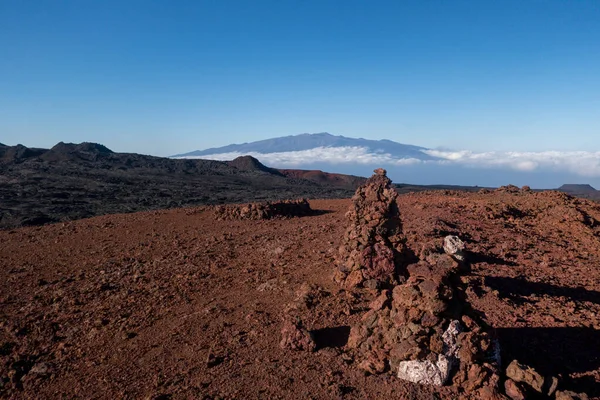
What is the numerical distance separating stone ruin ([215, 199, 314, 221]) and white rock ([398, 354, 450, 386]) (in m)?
9.14

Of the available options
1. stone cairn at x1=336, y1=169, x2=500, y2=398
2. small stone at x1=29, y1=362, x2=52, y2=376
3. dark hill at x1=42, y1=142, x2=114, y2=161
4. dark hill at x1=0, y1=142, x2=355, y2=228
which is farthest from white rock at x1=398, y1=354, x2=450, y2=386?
dark hill at x1=42, y1=142, x2=114, y2=161

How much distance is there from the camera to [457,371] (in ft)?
13.6

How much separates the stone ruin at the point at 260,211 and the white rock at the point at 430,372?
9138mm

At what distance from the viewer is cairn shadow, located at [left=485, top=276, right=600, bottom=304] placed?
6660mm

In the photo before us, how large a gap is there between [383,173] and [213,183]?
85.9ft

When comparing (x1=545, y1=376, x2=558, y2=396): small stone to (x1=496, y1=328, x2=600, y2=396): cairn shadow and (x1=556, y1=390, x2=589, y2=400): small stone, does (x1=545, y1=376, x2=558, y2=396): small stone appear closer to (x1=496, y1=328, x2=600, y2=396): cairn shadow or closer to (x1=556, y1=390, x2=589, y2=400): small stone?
(x1=556, y1=390, x2=589, y2=400): small stone

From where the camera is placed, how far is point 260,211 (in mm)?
13000

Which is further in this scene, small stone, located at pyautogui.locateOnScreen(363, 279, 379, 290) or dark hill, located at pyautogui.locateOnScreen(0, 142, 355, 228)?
dark hill, located at pyautogui.locateOnScreen(0, 142, 355, 228)

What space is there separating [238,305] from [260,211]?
22.4ft

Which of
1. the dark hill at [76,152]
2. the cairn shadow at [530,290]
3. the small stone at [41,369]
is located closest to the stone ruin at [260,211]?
the cairn shadow at [530,290]

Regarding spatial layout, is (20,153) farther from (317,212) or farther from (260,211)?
(317,212)

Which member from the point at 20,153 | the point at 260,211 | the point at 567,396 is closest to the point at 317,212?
the point at 260,211

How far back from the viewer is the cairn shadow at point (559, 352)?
180 inches

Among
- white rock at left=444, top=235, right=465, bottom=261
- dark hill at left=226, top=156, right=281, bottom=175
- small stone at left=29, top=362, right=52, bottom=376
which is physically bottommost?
small stone at left=29, top=362, right=52, bottom=376
